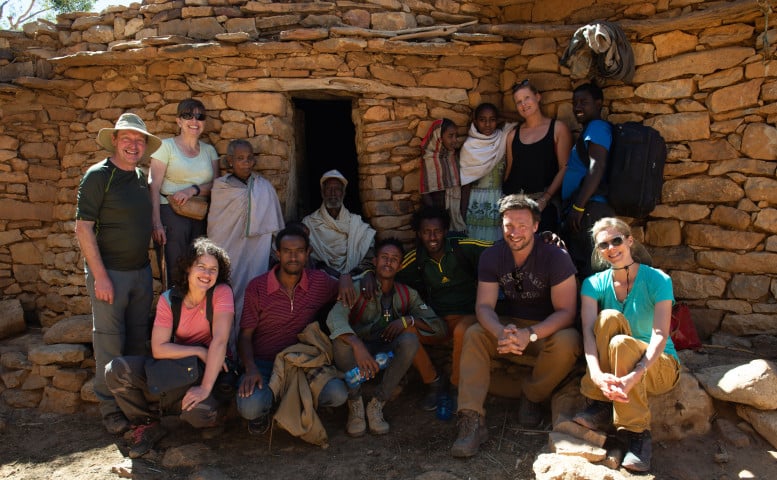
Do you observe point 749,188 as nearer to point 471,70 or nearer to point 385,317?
point 471,70

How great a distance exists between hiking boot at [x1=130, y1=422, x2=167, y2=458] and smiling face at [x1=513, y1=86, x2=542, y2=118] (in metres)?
3.56

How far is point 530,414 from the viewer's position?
370 centimetres

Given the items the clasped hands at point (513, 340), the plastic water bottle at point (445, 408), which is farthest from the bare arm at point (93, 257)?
the clasped hands at point (513, 340)

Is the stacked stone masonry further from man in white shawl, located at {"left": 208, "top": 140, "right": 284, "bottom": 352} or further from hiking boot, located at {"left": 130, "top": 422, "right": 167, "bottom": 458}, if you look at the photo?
hiking boot, located at {"left": 130, "top": 422, "right": 167, "bottom": 458}

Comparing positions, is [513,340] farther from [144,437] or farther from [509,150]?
[144,437]

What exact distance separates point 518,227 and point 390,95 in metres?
1.98

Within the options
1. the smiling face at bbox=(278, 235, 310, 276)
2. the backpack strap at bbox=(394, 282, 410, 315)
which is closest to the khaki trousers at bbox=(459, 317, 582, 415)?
the backpack strap at bbox=(394, 282, 410, 315)

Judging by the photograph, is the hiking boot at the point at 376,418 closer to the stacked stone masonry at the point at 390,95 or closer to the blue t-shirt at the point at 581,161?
the stacked stone masonry at the point at 390,95

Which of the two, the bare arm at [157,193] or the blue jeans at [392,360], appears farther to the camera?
the bare arm at [157,193]

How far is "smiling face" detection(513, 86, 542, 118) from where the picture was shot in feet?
15.0

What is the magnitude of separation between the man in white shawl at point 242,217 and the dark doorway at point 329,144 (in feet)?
5.68

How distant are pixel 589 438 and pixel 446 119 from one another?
2889 millimetres

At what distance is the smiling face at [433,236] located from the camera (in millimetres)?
4301

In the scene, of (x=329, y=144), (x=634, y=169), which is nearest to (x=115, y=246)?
(x=634, y=169)
